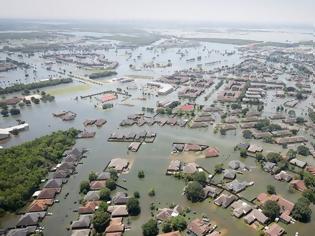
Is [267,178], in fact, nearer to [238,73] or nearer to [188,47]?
[238,73]

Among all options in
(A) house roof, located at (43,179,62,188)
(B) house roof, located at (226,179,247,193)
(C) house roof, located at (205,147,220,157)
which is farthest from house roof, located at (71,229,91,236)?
(C) house roof, located at (205,147,220,157)

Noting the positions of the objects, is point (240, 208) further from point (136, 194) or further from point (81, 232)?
point (81, 232)

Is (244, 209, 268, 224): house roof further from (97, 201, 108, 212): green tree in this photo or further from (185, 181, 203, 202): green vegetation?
(97, 201, 108, 212): green tree

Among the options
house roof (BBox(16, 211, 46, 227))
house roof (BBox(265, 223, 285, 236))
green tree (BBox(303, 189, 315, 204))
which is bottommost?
house roof (BBox(16, 211, 46, 227))

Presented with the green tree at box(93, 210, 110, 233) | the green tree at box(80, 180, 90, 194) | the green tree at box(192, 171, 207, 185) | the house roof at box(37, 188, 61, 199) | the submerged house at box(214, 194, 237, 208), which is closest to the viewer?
the green tree at box(93, 210, 110, 233)

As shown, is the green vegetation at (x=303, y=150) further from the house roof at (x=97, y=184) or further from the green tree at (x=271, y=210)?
the house roof at (x=97, y=184)

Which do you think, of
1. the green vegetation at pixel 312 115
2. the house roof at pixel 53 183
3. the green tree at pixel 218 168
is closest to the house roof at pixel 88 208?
the house roof at pixel 53 183
